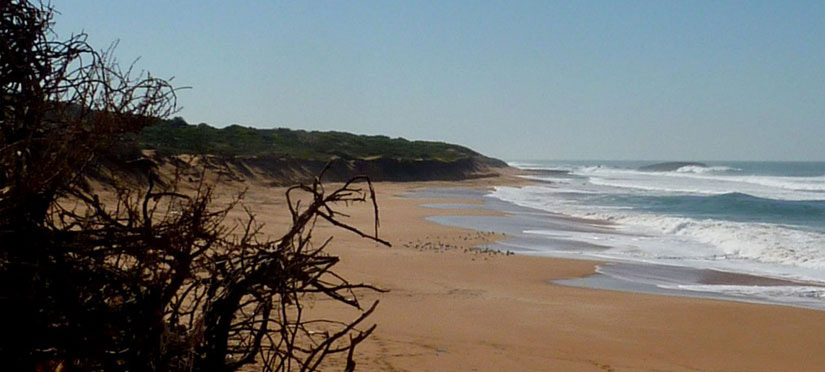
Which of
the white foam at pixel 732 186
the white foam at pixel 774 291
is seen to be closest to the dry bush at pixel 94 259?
the white foam at pixel 774 291

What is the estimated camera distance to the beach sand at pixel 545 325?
24.7 feet

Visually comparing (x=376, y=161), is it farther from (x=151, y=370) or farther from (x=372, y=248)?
(x=151, y=370)

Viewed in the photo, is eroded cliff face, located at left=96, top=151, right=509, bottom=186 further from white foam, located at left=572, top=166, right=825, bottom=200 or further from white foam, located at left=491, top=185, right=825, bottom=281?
white foam, located at left=572, top=166, right=825, bottom=200

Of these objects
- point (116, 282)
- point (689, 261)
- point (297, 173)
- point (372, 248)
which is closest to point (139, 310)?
point (116, 282)

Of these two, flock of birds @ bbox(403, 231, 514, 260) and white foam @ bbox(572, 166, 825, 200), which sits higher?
white foam @ bbox(572, 166, 825, 200)

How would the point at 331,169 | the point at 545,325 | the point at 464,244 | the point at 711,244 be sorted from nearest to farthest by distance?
the point at 545,325
the point at 464,244
the point at 711,244
the point at 331,169

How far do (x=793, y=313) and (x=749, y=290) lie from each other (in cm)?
200

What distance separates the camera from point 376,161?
53.1m

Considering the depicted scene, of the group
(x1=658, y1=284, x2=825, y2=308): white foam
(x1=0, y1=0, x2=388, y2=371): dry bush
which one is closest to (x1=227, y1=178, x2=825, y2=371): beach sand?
(x1=658, y1=284, x2=825, y2=308): white foam

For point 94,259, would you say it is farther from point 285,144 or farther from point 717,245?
point 285,144

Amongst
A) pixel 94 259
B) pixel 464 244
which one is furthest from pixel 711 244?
pixel 94 259

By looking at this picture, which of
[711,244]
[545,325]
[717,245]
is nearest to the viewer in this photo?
[545,325]

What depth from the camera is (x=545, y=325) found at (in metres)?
9.20

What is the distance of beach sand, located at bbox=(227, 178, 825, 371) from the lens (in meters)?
7.52
